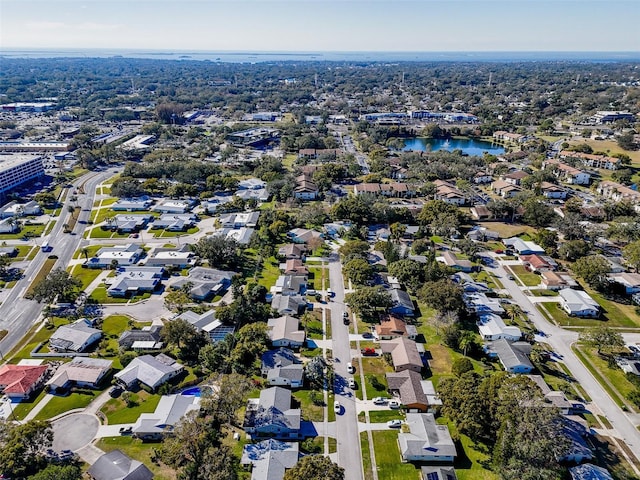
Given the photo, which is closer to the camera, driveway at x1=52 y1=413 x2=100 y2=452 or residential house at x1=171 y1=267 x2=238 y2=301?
driveway at x1=52 y1=413 x2=100 y2=452

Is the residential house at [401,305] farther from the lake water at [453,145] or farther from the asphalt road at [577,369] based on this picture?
the lake water at [453,145]

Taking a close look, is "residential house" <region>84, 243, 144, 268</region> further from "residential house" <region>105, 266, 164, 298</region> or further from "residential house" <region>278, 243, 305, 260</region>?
"residential house" <region>278, 243, 305, 260</region>

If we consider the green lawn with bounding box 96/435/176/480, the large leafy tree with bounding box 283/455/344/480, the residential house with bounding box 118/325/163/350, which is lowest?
the green lawn with bounding box 96/435/176/480

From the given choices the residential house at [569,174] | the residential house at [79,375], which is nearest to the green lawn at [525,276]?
the residential house at [569,174]

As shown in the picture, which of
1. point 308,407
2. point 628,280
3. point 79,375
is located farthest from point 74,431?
point 628,280

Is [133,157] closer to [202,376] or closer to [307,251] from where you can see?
[307,251]

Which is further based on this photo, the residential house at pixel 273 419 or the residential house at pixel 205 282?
the residential house at pixel 205 282

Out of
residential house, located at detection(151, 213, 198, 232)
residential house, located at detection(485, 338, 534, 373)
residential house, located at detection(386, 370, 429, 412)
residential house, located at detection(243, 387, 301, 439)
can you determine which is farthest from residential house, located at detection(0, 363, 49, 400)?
residential house, located at detection(485, 338, 534, 373)

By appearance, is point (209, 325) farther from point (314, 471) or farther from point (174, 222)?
point (174, 222)
